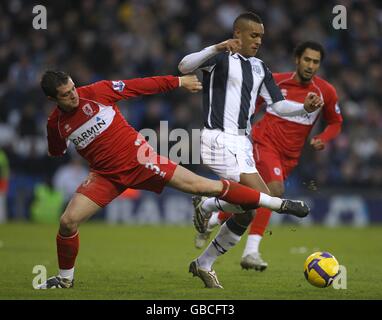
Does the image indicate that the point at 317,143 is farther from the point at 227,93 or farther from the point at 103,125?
the point at 103,125

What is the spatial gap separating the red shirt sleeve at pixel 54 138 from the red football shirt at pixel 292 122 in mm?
2918

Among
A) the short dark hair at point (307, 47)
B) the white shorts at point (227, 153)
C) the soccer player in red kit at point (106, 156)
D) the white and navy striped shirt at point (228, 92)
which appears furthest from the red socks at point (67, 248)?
the short dark hair at point (307, 47)

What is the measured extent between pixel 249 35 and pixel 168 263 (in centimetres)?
346

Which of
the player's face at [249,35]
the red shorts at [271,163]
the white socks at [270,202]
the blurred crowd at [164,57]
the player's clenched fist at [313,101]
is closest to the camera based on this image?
the white socks at [270,202]

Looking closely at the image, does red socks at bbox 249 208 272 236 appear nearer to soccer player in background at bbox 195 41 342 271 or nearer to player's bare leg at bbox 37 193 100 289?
soccer player in background at bbox 195 41 342 271

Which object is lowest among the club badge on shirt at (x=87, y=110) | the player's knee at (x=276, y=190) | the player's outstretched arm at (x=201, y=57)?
the player's knee at (x=276, y=190)

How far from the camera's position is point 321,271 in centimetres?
804

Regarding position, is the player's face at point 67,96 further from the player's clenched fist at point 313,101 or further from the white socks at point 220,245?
the player's clenched fist at point 313,101

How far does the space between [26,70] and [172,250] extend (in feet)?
24.2

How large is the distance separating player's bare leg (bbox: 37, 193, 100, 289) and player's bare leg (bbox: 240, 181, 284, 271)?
226 centimetres

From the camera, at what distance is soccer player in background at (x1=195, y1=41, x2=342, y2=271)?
33.2 feet

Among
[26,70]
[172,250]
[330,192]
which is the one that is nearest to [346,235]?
[330,192]

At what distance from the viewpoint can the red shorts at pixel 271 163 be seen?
32.6ft

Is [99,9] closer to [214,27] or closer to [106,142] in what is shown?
[214,27]
